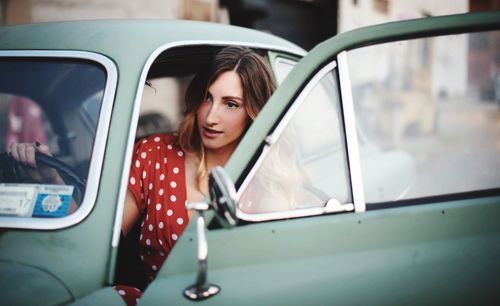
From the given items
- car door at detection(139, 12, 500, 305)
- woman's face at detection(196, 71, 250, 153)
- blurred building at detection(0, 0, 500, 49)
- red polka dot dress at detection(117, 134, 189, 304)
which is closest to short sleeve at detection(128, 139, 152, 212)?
red polka dot dress at detection(117, 134, 189, 304)

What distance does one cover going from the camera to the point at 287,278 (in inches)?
53.2

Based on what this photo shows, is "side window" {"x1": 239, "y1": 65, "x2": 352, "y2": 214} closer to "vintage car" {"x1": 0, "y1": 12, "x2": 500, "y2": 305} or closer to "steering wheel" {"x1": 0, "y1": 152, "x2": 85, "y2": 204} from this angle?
"vintage car" {"x1": 0, "y1": 12, "x2": 500, "y2": 305}

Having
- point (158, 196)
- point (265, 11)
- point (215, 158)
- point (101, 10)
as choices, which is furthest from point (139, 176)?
point (265, 11)

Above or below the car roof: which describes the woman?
below

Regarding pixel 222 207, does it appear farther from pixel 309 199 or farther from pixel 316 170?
pixel 316 170

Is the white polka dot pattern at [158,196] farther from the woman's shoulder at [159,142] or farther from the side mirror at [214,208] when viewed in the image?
the side mirror at [214,208]

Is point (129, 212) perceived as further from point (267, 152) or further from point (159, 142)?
point (267, 152)

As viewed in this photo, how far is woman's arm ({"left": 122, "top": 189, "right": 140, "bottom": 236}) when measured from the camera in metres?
2.03

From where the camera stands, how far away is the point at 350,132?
4.89 feet

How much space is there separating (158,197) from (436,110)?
1.25 meters

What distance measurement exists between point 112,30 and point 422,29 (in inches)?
49.4

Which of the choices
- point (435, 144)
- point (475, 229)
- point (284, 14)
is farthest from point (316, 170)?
point (284, 14)

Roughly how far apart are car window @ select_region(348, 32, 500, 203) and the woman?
63 cm

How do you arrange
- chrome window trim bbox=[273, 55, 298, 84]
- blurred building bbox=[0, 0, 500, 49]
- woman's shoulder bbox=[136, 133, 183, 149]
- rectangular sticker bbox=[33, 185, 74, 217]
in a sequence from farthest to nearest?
blurred building bbox=[0, 0, 500, 49] → chrome window trim bbox=[273, 55, 298, 84] → woman's shoulder bbox=[136, 133, 183, 149] → rectangular sticker bbox=[33, 185, 74, 217]
